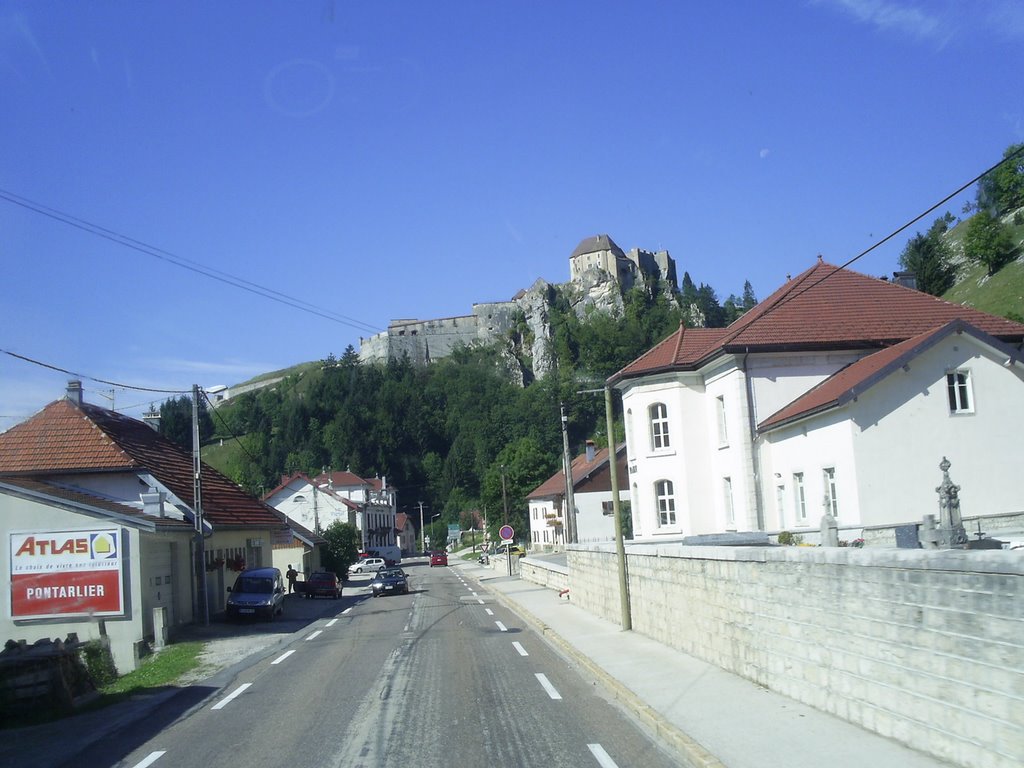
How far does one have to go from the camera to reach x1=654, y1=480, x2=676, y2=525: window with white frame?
3612 cm

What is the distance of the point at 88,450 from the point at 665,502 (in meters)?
21.1

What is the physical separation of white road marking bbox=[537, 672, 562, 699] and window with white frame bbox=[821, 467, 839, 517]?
1510 cm

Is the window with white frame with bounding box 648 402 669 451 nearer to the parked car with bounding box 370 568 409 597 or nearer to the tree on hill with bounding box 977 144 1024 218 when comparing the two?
the parked car with bounding box 370 568 409 597

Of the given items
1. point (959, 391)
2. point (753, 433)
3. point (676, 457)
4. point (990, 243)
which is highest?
point (990, 243)

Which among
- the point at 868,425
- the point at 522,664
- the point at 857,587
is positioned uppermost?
the point at 868,425

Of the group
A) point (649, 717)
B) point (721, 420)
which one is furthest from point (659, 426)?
point (649, 717)

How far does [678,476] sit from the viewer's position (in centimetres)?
3553

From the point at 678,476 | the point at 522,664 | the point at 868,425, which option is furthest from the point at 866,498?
the point at 522,664

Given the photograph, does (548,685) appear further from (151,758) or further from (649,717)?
(151,758)

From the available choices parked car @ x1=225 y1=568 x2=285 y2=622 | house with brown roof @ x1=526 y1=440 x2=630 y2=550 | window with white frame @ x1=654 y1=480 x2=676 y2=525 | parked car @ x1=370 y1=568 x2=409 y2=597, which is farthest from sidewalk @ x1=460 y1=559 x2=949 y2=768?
house with brown roof @ x1=526 y1=440 x2=630 y2=550

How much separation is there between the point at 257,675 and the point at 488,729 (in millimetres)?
7346

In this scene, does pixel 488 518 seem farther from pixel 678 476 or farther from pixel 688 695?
pixel 688 695

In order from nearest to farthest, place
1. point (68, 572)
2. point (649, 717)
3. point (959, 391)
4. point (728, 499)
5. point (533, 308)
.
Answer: point (649, 717) → point (68, 572) → point (959, 391) → point (728, 499) → point (533, 308)

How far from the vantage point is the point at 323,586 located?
42.4 m
